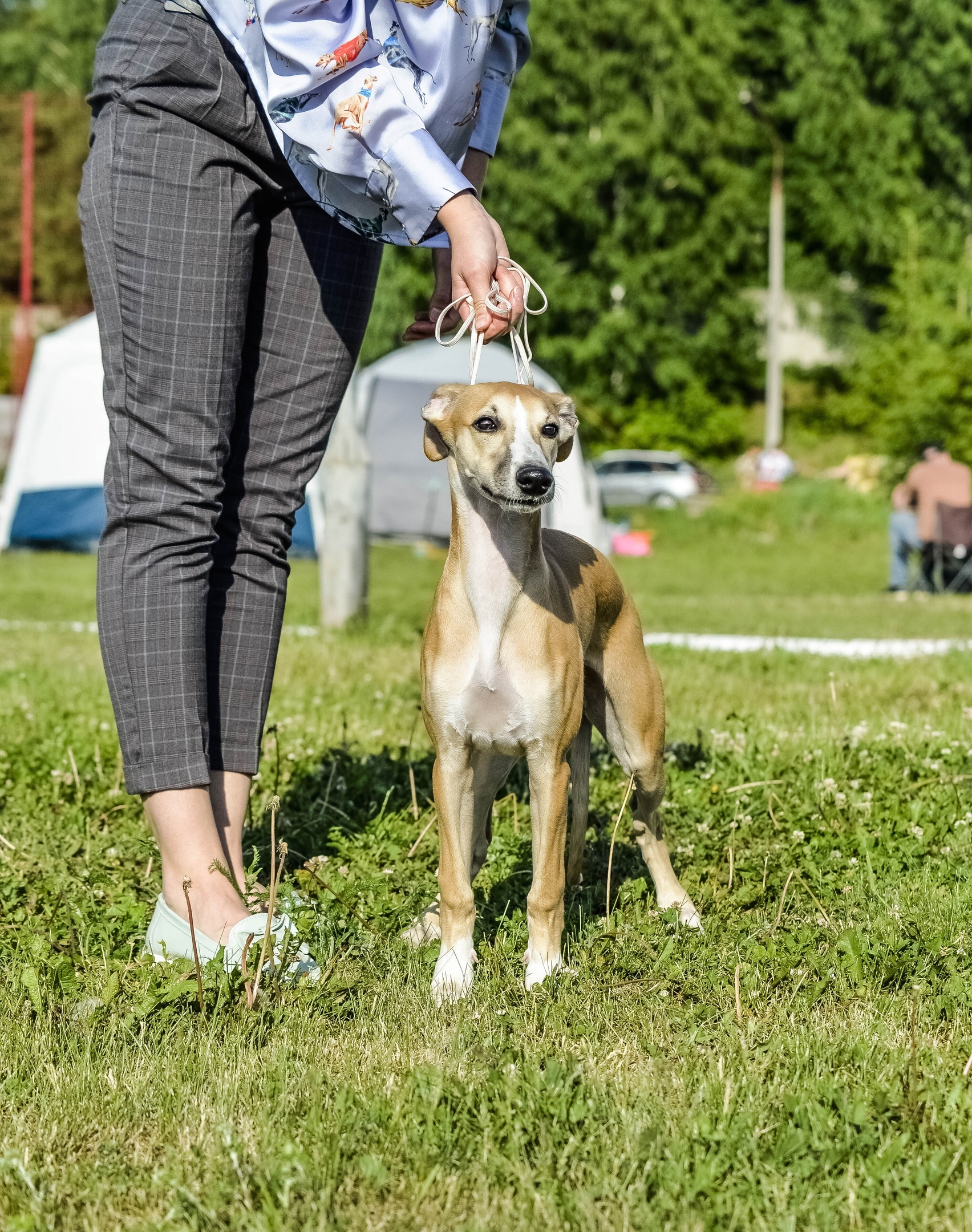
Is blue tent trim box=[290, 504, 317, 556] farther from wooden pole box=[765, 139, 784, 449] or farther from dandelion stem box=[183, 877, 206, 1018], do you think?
wooden pole box=[765, 139, 784, 449]

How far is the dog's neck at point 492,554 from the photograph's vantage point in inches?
106

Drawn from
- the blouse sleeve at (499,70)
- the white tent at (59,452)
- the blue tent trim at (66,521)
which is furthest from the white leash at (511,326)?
the white tent at (59,452)

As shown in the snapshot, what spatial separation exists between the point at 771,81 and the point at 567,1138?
140ft

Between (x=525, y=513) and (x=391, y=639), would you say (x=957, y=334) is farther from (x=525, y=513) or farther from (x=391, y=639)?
(x=525, y=513)

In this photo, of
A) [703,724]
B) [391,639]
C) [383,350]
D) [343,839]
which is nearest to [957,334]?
[383,350]

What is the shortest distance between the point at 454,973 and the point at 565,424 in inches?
44.4

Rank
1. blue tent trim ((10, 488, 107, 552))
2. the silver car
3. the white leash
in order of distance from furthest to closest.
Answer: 1. the silver car
2. blue tent trim ((10, 488, 107, 552))
3. the white leash

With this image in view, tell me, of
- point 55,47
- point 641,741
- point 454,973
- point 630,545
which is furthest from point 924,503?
point 55,47

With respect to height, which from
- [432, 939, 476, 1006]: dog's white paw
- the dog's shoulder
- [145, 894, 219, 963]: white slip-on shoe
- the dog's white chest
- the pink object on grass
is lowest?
the pink object on grass

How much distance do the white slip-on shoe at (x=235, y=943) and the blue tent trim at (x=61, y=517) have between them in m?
14.4

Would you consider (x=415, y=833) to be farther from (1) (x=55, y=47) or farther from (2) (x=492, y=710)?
(1) (x=55, y=47)

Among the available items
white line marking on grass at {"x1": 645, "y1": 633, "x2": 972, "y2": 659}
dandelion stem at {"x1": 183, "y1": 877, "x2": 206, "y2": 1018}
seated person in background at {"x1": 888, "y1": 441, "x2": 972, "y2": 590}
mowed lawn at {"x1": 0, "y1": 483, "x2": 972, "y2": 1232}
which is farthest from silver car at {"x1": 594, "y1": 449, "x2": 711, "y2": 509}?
dandelion stem at {"x1": 183, "y1": 877, "x2": 206, "y2": 1018}

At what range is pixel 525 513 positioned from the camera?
2693 mm

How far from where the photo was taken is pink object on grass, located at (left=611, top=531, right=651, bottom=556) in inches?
817
